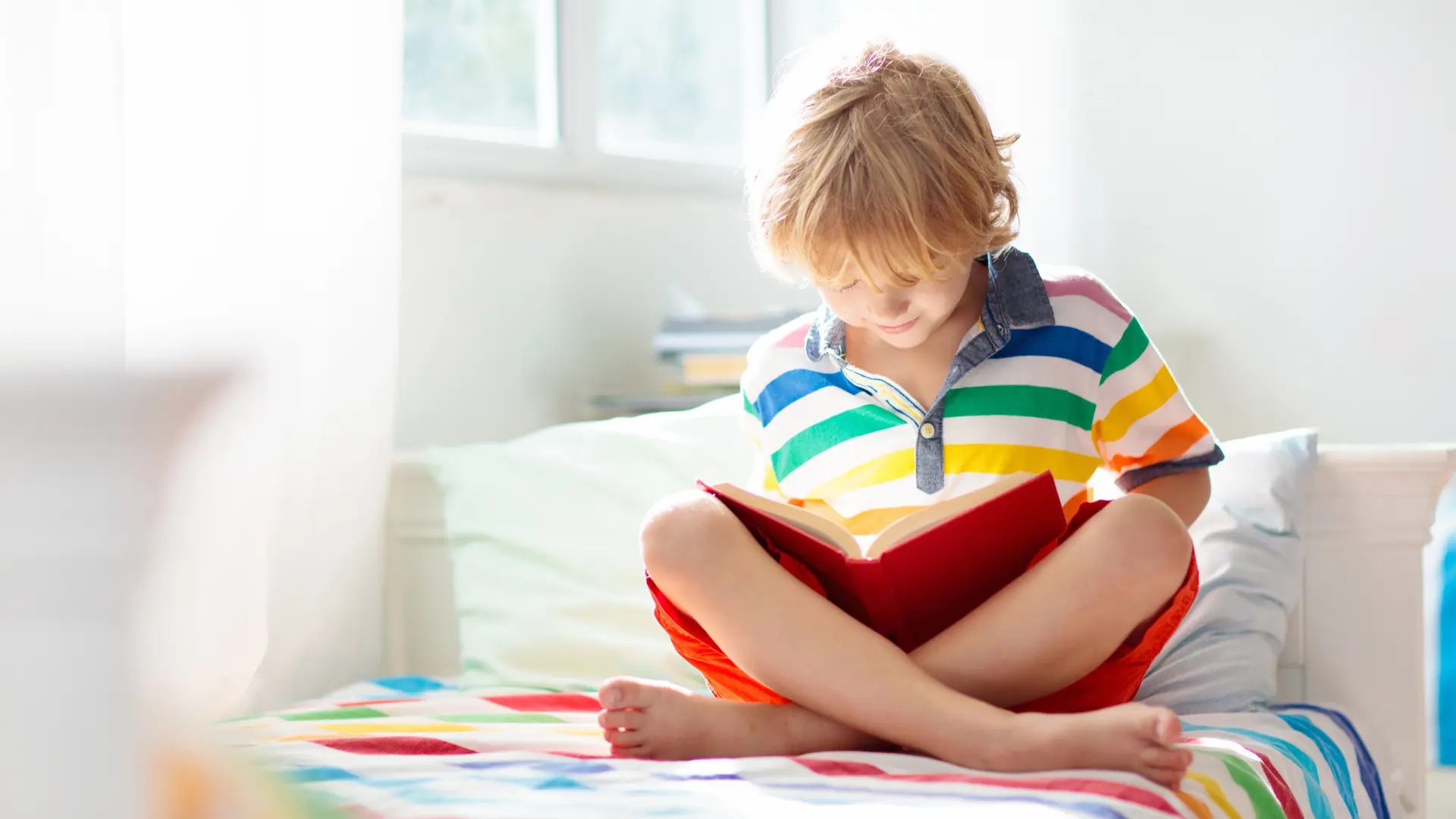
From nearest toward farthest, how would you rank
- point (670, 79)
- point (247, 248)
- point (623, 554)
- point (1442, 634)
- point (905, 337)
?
point (905, 337) → point (247, 248) → point (623, 554) → point (1442, 634) → point (670, 79)

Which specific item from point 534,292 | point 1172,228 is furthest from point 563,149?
point 1172,228

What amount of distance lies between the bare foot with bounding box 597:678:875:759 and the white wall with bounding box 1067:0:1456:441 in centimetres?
118

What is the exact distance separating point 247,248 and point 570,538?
427 millimetres

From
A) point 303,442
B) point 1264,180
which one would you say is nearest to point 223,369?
point 303,442

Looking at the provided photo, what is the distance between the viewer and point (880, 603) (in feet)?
2.90

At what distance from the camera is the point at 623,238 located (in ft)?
6.16

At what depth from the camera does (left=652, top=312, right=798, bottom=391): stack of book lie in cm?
170

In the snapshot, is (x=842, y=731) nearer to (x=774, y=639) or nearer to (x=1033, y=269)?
(x=774, y=639)

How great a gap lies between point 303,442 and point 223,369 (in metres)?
1.03

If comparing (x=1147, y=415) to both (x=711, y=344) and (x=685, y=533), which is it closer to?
(x=685, y=533)

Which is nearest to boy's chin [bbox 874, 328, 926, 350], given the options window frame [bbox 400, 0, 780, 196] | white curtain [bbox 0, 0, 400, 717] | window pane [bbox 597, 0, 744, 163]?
white curtain [bbox 0, 0, 400, 717]

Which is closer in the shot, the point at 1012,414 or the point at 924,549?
the point at 924,549

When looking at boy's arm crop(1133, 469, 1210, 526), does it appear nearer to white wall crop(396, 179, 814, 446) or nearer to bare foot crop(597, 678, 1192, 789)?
A: bare foot crop(597, 678, 1192, 789)

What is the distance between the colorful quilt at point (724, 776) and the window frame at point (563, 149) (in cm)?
77
